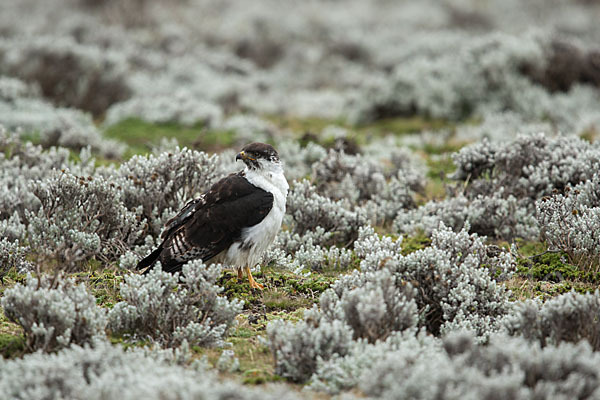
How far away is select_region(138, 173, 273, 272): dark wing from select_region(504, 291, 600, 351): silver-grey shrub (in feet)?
8.11

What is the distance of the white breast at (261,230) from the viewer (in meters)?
5.64

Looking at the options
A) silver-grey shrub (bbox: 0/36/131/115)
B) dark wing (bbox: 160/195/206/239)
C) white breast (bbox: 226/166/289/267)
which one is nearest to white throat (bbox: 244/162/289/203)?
white breast (bbox: 226/166/289/267)

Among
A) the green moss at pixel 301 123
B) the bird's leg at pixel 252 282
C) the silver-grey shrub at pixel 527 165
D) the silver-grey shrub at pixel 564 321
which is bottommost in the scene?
the bird's leg at pixel 252 282

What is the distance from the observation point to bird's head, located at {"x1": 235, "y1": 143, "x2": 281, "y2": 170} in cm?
590

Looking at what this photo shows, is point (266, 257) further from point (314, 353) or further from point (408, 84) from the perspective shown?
point (408, 84)

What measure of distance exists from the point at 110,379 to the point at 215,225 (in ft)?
7.27

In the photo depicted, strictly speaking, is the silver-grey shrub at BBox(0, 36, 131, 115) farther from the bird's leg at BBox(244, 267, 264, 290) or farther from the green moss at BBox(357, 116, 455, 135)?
the bird's leg at BBox(244, 267, 264, 290)

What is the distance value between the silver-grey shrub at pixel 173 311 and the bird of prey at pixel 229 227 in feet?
2.56

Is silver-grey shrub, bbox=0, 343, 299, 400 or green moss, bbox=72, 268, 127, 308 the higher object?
silver-grey shrub, bbox=0, 343, 299, 400

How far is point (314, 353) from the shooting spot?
415 centimetres

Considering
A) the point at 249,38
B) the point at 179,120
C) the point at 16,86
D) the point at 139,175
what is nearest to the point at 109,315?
the point at 139,175

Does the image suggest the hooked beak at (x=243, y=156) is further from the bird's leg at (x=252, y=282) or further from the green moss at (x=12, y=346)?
the green moss at (x=12, y=346)

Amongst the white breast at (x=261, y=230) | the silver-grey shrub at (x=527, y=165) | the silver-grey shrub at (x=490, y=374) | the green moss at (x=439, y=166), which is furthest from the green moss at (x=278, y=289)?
the green moss at (x=439, y=166)

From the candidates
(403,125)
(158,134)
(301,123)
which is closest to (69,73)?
(158,134)
